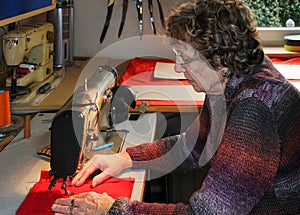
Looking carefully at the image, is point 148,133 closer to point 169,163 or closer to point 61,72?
point 169,163

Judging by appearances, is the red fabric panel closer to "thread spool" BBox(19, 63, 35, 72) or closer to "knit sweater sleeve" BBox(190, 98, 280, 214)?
"thread spool" BBox(19, 63, 35, 72)

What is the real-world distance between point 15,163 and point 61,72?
1.08 metres

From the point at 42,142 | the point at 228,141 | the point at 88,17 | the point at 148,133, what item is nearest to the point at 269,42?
the point at 88,17

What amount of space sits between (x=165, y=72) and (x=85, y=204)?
4.45ft

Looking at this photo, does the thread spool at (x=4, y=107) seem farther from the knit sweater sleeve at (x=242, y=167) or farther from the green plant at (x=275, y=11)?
the green plant at (x=275, y=11)

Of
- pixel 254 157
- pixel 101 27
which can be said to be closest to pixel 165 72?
pixel 101 27

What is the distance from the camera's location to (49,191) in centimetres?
151

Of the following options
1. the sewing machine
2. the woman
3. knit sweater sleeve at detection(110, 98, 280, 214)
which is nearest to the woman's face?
the woman

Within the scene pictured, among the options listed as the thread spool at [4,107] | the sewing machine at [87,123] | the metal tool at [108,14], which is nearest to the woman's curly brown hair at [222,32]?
the sewing machine at [87,123]

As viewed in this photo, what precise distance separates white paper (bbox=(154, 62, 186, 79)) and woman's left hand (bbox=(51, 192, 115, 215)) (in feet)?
3.95

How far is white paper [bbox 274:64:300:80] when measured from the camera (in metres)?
2.61

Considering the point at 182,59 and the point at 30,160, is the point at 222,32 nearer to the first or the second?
the point at 182,59

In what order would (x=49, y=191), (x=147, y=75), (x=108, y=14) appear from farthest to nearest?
(x=108, y=14) < (x=147, y=75) < (x=49, y=191)

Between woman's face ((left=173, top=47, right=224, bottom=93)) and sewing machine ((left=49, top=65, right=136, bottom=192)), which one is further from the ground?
woman's face ((left=173, top=47, right=224, bottom=93))
